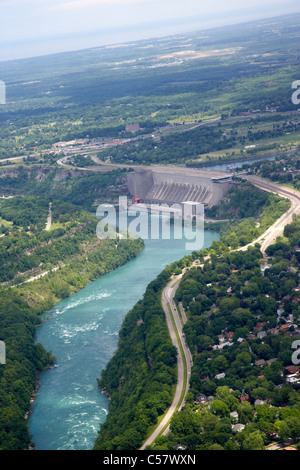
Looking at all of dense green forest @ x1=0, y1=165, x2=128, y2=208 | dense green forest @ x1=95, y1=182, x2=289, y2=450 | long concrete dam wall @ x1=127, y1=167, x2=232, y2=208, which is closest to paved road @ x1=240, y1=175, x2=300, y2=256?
dense green forest @ x1=95, y1=182, x2=289, y2=450

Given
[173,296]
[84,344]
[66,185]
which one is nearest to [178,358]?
[84,344]

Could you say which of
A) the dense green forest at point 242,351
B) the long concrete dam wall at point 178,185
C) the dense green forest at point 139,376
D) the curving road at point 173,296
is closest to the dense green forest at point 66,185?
the long concrete dam wall at point 178,185

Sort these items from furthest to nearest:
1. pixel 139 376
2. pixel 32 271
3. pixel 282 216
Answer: pixel 282 216, pixel 32 271, pixel 139 376

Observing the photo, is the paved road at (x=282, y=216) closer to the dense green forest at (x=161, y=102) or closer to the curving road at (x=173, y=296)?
the curving road at (x=173, y=296)

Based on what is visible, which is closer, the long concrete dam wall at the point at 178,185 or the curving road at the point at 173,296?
the curving road at the point at 173,296

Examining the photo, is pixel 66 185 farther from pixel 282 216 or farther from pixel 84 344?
pixel 84 344
